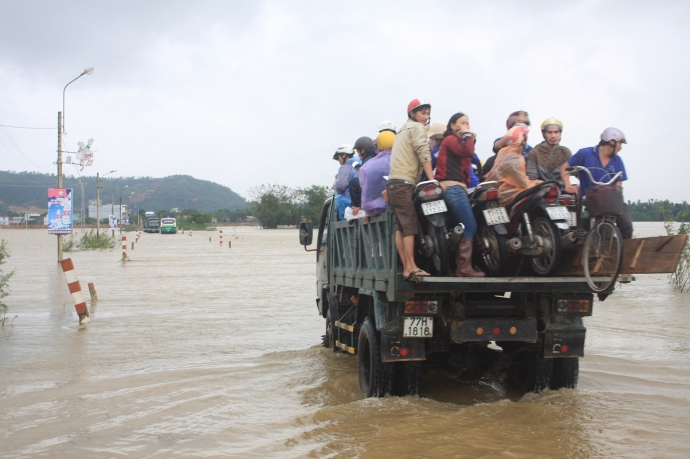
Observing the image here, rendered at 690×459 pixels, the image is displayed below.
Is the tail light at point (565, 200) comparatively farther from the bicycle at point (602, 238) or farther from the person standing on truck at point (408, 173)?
the person standing on truck at point (408, 173)

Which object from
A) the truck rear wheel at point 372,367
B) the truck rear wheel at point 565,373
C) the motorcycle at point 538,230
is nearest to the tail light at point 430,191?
the motorcycle at point 538,230

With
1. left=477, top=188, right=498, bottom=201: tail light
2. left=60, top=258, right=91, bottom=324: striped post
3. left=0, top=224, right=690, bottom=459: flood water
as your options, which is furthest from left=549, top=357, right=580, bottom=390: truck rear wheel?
left=60, top=258, right=91, bottom=324: striped post

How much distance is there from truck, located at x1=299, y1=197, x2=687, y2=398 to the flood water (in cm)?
27

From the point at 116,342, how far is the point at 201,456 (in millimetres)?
5531

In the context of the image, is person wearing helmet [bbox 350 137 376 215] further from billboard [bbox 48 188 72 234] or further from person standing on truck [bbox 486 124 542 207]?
billboard [bbox 48 188 72 234]

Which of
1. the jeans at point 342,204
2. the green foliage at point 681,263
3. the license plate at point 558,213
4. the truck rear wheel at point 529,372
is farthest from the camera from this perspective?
the green foliage at point 681,263

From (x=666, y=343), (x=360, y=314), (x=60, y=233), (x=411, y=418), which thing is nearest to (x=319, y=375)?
(x=360, y=314)

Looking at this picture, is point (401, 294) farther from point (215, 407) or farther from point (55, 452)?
point (55, 452)

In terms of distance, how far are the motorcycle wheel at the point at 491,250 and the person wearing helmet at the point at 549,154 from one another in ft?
3.05

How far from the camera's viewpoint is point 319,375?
8305mm

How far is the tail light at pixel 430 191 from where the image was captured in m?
5.92

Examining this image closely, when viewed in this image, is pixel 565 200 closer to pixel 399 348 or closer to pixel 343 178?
pixel 399 348

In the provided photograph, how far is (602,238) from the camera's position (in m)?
5.76

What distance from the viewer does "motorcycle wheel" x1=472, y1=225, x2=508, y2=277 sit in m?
6.02
